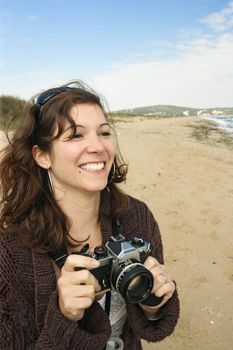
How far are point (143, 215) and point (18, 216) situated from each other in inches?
29.4

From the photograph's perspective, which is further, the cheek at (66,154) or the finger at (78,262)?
the cheek at (66,154)

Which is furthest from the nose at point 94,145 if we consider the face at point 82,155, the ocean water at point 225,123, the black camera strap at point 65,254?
the ocean water at point 225,123

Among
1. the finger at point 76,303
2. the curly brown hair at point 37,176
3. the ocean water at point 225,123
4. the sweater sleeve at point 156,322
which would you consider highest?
the curly brown hair at point 37,176

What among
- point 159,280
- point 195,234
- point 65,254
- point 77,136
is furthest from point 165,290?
point 195,234

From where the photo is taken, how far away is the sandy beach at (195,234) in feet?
11.3

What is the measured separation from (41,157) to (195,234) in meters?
3.84

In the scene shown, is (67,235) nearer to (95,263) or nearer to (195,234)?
(95,263)

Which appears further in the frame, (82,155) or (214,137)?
(214,137)

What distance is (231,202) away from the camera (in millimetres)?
6762

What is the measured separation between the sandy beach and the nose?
226 cm

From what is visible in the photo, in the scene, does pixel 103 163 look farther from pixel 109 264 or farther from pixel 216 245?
pixel 216 245

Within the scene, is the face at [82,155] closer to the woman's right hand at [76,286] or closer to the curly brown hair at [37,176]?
the curly brown hair at [37,176]

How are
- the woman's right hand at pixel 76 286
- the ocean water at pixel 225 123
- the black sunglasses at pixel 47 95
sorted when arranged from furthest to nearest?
1. the ocean water at pixel 225 123
2. the black sunglasses at pixel 47 95
3. the woman's right hand at pixel 76 286

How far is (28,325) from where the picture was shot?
1686 mm
